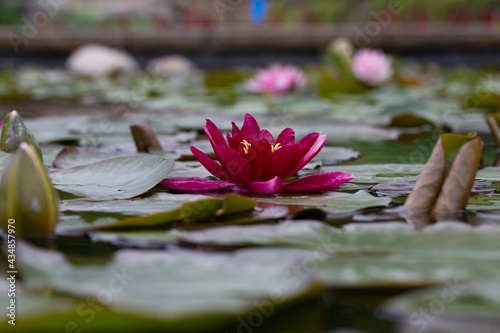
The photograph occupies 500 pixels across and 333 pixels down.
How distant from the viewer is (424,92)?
2975mm

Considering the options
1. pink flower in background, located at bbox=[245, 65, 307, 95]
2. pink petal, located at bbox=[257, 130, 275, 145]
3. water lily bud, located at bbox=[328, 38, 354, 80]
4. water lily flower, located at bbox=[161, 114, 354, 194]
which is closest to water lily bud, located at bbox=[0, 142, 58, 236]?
water lily flower, located at bbox=[161, 114, 354, 194]

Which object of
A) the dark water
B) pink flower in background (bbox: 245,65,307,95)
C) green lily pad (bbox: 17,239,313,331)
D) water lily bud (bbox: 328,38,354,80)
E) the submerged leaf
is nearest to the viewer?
green lily pad (bbox: 17,239,313,331)

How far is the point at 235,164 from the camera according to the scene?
2.69 ft

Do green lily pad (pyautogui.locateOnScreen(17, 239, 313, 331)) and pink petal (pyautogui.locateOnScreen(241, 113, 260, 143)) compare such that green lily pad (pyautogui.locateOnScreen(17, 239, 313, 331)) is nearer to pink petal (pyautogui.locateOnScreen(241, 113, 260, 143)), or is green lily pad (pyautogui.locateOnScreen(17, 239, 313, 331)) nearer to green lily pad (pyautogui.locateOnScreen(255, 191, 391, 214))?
green lily pad (pyautogui.locateOnScreen(255, 191, 391, 214))

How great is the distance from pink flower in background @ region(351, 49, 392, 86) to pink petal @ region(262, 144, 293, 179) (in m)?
2.13

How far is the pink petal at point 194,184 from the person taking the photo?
2.78ft

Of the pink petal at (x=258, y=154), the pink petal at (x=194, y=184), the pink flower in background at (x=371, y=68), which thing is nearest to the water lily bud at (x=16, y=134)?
the pink petal at (x=194, y=184)

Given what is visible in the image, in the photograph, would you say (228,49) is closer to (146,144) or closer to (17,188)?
(146,144)

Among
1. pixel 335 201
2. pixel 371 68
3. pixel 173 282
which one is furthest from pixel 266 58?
pixel 173 282

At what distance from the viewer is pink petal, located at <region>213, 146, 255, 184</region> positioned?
0.80 m

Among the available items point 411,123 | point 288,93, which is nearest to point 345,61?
point 288,93

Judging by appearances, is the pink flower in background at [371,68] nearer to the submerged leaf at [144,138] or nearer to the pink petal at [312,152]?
the submerged leaf at [144,138]

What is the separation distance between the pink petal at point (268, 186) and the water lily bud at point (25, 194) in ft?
0.89

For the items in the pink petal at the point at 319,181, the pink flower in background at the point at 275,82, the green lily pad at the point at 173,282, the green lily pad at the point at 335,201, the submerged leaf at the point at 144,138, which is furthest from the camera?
the pink flower in background at the point at 275,82
